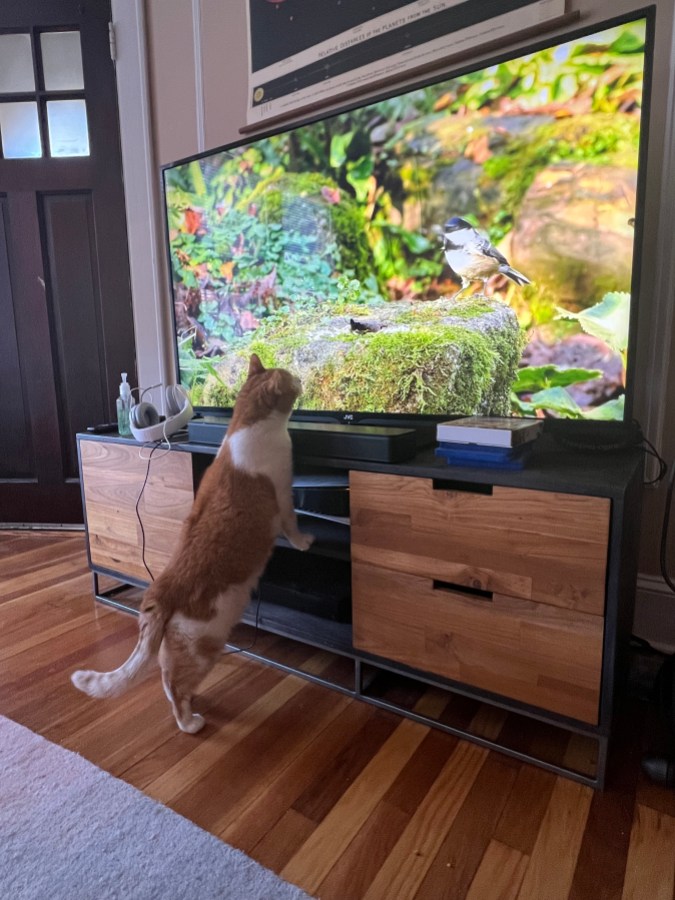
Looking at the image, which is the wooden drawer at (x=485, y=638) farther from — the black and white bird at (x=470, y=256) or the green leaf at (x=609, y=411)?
the black and white bird at (x=470, y=256)

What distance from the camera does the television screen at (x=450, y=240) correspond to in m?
1.20

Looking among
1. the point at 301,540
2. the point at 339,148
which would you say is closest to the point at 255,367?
the point at 301,540

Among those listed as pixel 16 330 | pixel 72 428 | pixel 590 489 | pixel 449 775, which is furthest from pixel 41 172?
pixel 449 775

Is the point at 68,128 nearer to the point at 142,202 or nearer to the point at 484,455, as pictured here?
the point at 142,202

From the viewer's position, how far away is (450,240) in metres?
1.40

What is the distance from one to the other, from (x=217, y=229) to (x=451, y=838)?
71.5 inches

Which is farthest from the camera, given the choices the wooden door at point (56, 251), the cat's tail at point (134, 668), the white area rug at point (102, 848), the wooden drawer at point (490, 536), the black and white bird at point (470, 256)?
the wooden door at point (56, 251)

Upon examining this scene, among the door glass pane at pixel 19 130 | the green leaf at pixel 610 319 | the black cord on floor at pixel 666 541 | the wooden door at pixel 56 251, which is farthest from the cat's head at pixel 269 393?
the door glass pane at pixel 19 130

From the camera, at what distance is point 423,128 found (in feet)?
4.58

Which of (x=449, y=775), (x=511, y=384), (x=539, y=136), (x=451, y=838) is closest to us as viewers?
(x=451, y=838)

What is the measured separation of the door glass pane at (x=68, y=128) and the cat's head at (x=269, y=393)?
1.94m

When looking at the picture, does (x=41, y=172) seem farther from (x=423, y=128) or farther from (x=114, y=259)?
(x=423, y=128)

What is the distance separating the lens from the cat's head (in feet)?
4.33

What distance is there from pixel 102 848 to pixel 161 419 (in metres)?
1.23
